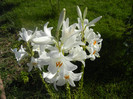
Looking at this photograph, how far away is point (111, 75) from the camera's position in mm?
2477

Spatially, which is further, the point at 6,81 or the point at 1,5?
the point at 1,5

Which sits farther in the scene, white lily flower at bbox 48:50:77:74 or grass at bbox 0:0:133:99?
grass at bbox 0:0:133:99

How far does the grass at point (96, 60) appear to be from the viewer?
2.25 m

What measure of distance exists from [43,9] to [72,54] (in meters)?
4.45

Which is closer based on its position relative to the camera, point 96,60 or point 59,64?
point 59,64

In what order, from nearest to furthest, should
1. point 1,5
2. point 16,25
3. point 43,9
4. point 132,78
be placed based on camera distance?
point 132,78
point 16,25
point 43,9
point 1,5

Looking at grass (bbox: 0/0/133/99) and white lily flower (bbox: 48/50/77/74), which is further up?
white lily flower (bbox: 48/50/77/74)

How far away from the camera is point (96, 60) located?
9.22 ft

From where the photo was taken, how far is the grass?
2250 millimetres

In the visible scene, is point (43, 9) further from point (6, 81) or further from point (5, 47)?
point (6, 81)

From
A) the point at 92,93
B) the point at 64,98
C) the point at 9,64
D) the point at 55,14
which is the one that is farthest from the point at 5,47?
the point at 92,93

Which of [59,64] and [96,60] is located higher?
[59,64]

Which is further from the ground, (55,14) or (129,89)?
(55,14)

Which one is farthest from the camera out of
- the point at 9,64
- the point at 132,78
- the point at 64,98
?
the point at 9,64
